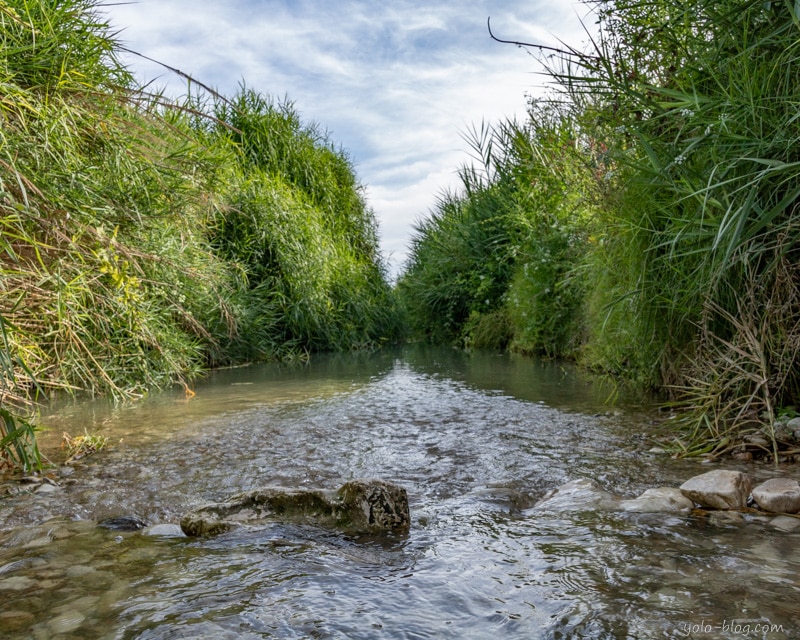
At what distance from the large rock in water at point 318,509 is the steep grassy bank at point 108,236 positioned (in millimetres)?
953

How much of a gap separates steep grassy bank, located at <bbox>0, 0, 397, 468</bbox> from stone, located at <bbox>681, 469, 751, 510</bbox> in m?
2.71

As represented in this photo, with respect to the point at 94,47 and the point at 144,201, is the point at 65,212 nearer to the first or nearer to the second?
the point at 94,47

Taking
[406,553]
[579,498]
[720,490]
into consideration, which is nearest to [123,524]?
[406,553]

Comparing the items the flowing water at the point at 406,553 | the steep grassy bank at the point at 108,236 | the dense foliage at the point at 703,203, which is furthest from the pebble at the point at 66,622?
the dense foliage at the point at 703,203

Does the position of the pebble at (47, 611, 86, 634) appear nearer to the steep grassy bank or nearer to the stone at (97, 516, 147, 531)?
the stone at (97, 516, 147, 531)

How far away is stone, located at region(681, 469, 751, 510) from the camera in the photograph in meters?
2.53

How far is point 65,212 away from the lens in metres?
3.87

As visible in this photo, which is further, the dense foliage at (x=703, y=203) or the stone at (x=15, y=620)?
the dense foliage at (x=703, y=203)

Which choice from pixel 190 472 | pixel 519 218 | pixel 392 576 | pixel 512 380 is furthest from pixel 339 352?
pixel 392 576

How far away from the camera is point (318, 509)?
2586mm

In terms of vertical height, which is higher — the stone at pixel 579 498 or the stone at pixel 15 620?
the stone at pixel 579 498

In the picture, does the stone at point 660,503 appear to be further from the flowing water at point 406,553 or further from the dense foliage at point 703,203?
the dense foliage at point 703,203

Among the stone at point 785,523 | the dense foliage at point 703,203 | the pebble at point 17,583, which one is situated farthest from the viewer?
the dense foliage at point 703,203

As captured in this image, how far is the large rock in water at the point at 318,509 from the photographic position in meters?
2.47
